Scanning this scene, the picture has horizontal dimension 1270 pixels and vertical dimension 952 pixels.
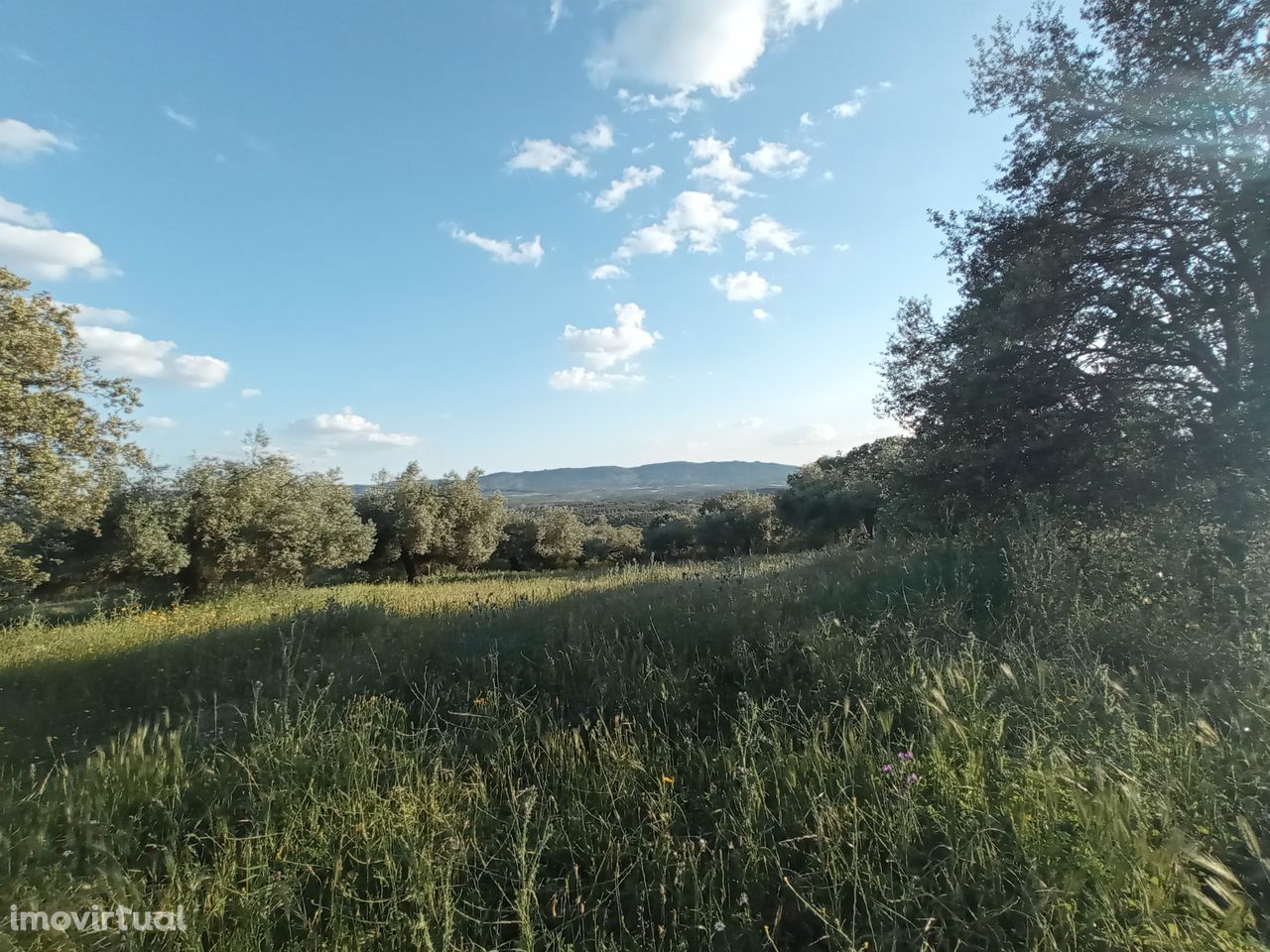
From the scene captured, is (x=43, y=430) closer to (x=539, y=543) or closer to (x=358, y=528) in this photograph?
(x=358, y=528)

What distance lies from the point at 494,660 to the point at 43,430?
15864 millimetres

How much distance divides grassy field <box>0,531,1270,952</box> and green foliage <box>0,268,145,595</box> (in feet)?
38.9

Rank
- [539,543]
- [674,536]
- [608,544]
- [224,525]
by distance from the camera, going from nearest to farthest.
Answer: [224,525], [539,543], [674,536], [608,544]

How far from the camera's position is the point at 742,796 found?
9.28ft

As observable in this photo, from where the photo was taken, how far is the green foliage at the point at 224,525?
60.1 ft

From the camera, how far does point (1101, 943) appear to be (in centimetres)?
188

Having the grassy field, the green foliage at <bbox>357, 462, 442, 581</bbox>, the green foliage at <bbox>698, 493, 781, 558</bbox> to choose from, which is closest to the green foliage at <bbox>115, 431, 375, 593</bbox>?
the green foliage at <bbox>357, 462, 442, 581</bbox>

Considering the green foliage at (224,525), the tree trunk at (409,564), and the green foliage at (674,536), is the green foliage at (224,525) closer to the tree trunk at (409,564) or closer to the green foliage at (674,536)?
the tree trunk at (409,564)

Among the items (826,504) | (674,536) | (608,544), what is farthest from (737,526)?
(608,544)

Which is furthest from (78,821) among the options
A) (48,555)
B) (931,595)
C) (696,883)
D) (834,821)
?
(48,555)

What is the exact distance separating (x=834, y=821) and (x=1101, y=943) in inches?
35.8

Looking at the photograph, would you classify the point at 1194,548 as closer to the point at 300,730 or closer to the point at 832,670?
the point at 832,670

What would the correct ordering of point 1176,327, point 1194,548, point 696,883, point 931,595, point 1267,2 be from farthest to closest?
point 1176,327
point 1267,2
point 931,595
point 1194,548
point 696,883

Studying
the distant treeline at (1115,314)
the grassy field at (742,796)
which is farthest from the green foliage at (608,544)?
the grassy field at (742,796)
